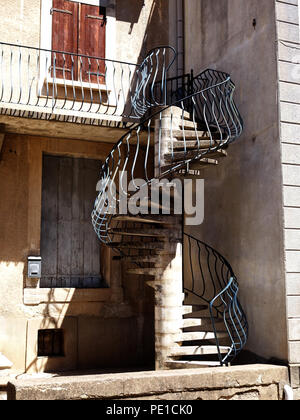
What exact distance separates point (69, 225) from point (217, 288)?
8.21 ft

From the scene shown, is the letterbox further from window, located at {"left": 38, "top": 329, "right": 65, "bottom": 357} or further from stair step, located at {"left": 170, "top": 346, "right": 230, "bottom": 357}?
stair step, located at {"left": 170, "top": 346, "right": 230, "bottom": 357}

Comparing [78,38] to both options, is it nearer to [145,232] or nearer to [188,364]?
[145,232]

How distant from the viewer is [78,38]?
882 cm

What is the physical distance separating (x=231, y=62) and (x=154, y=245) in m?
2.89

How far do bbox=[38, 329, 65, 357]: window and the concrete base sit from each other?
2782 millimetres

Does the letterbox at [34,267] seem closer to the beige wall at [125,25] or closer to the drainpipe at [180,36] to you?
the beige wall at [125,25]

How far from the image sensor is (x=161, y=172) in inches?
280

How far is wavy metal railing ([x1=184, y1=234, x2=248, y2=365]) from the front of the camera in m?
7.00

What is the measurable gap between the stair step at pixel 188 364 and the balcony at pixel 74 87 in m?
3.40

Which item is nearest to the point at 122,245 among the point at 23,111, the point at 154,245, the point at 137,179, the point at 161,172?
the point at 154,245

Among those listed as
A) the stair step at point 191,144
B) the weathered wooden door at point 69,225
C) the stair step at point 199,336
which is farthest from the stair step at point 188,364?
the stair step at point 191,144

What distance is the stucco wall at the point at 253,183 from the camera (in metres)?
6.86
